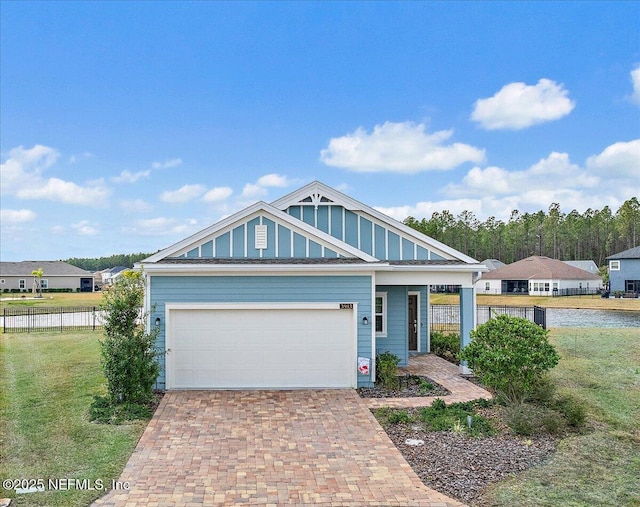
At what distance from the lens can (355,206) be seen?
561 inches

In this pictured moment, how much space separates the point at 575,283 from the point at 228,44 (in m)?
48.7

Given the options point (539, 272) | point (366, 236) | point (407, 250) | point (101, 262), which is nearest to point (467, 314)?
point (407, 250)

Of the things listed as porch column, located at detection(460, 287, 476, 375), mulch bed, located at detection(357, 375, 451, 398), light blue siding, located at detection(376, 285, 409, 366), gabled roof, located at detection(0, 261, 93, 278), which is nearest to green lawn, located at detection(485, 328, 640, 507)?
porch column, located at detection(460, 287, 476, 375)

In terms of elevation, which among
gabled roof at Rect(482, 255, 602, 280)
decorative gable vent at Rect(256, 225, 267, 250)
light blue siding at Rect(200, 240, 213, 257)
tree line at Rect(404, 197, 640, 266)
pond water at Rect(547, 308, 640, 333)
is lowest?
pond water at Rect(547, 308, 640, 333)

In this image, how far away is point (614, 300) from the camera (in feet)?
145

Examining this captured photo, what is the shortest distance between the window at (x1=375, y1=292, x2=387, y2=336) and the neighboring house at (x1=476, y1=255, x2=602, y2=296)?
4421 centimetres

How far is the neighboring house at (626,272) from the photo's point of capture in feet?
156

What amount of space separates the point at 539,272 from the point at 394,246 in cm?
4564

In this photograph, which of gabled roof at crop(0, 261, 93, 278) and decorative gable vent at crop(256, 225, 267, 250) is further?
gabled roof at crop(0, 261, 93, 278)

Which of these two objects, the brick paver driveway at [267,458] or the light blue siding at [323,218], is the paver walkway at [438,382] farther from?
the light blue siding at [323,218]

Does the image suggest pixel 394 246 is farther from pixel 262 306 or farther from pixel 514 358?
pixel 514 358

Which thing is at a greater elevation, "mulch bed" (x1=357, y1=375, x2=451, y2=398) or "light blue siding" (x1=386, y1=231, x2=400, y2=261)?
"light blue siding" (x1=386, y1=231, x2=400, y2=261)

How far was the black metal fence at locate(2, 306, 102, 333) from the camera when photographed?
982 inches

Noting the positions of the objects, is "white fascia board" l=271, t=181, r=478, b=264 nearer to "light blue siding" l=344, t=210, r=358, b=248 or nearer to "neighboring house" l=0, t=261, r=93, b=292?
"light blue siding" l=344, t=210, r=358, b=248
